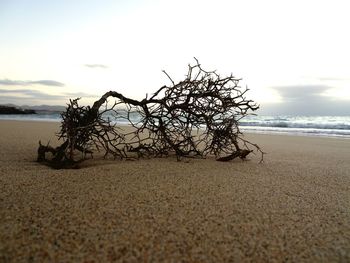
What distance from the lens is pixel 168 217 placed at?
1.34 meters

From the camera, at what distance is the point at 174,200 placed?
1.58 meters

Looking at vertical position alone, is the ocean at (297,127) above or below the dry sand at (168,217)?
above

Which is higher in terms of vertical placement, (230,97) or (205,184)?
(230,97)

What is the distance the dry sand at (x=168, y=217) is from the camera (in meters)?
1.06

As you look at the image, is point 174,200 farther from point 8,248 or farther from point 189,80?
point 189,80

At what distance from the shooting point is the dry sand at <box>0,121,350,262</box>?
1.06 meters

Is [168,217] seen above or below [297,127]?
below

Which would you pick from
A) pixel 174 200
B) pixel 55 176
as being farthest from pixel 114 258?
pixel 55 176

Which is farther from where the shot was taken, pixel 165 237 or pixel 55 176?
pixel 55 176

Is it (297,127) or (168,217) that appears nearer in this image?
(168,217)

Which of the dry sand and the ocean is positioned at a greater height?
the ocean

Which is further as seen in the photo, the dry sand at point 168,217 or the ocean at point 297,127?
the ocean at point 297,127

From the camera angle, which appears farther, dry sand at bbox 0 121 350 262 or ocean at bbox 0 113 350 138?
ocean at bbox 0 113 350 138

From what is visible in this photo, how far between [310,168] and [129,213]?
2.00 meters
